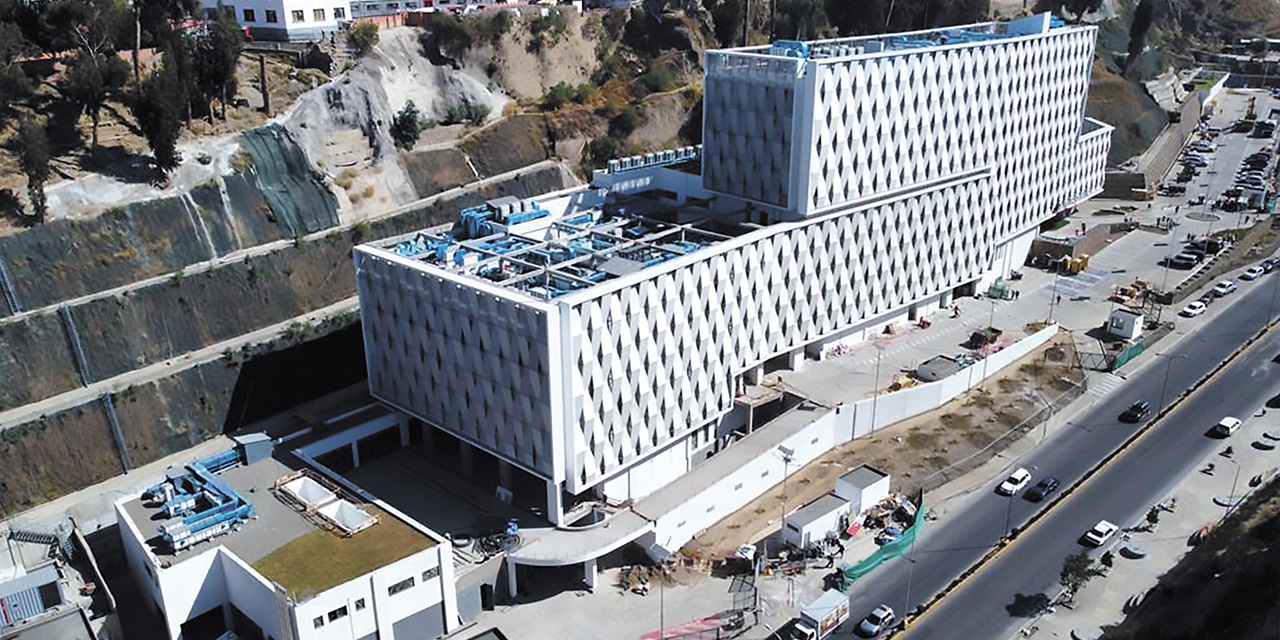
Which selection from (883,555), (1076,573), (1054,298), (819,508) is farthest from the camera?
(1054,298)

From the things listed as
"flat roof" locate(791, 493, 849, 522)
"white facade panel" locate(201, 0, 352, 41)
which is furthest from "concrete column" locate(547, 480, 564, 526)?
"white facade panel" locate(201, 0, 352, 41)

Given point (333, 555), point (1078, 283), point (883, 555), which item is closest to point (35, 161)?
point (333, 555)

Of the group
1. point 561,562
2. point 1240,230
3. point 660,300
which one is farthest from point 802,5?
point 561,562

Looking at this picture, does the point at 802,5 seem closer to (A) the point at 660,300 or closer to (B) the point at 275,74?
(B) the point at 275,74

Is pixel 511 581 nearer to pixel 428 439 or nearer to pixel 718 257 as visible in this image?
pixel 428 439

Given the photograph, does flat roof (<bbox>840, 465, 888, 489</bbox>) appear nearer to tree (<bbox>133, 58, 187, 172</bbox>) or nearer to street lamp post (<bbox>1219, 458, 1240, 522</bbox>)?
street lamp post (<bbox>1219, 458, 1240, 522</bbox>)
